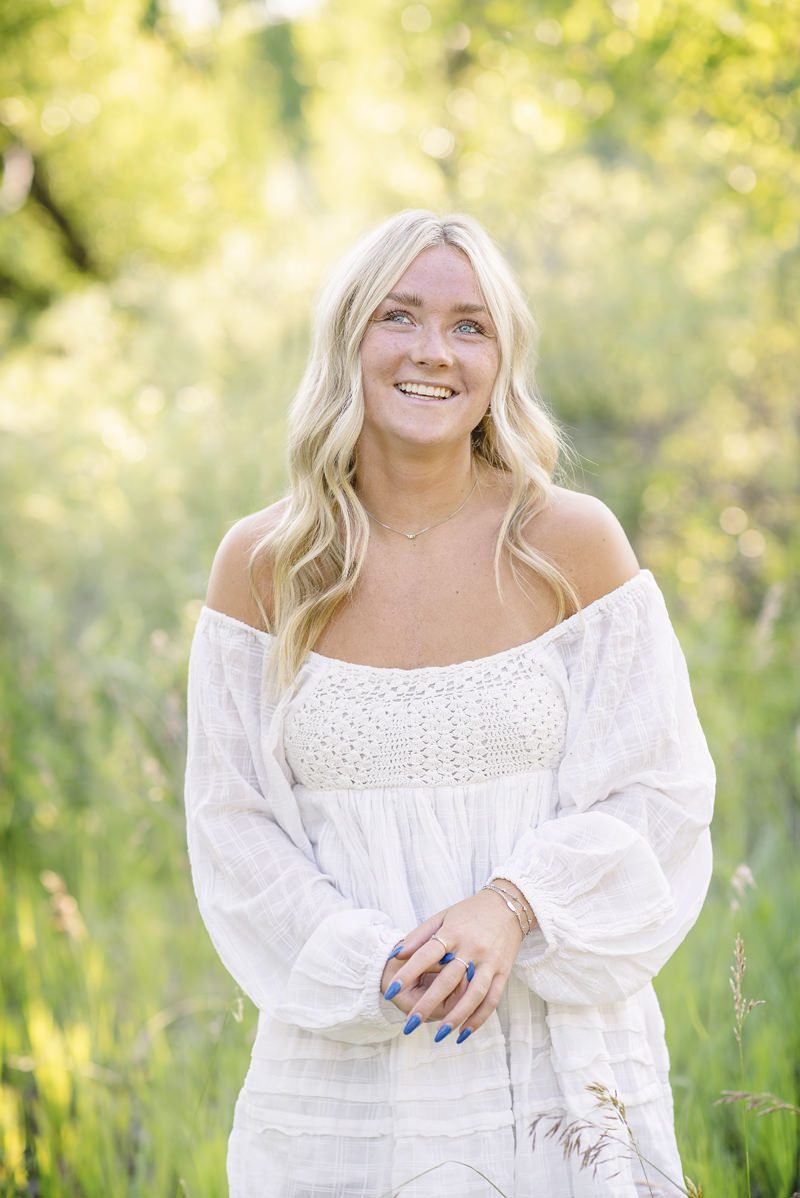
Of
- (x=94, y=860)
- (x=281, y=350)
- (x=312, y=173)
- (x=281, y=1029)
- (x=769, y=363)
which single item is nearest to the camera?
(x=281, y=1029)

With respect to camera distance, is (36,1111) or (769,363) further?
(769,363)

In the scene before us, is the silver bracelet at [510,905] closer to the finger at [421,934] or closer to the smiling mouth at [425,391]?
the finger at [421,934]

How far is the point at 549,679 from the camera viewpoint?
2.01 m

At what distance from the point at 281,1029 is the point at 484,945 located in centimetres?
42

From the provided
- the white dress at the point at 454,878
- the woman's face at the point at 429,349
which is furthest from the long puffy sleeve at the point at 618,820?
the woman's face at the point at 429,349

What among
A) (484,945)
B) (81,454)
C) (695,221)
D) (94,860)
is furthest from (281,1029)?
(695,221)

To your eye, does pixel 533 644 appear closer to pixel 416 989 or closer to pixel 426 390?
pixel 426 390

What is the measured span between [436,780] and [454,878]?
0.16 meters

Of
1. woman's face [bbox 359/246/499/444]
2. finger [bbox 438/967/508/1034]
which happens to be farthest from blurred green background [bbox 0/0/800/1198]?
woman's face [bbox 359/246/499/444]

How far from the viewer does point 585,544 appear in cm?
206

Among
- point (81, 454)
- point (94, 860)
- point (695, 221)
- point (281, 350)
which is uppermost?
point (695, 221)

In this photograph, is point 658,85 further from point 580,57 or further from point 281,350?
point 281,350

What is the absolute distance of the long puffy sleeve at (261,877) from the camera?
1.86 m

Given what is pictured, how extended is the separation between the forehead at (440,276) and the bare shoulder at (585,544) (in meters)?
0.39
